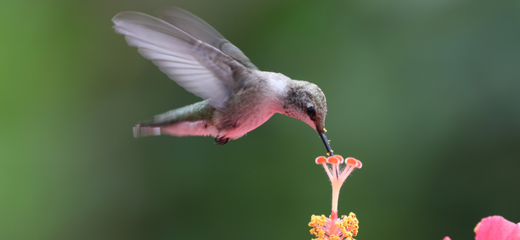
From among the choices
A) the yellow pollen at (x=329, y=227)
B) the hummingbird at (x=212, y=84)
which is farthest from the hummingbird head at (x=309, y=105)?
the yellow pollen at (x=329, y=227)

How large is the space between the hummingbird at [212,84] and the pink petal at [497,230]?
323 millimetres

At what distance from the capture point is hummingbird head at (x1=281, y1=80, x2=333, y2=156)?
0.94 metres

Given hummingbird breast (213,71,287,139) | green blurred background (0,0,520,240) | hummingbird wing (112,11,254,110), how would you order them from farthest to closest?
1. green blurred background (0,0,520,240)
2. hummingbird breast (213,71,287,139)
3. hummingbird wing (112,11,254,110)

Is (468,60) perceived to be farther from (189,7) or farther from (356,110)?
(189,7)

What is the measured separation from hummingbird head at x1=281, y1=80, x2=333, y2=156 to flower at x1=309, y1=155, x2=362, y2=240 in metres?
0.04

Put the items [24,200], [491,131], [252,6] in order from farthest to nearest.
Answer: [252,6] < [24,200] < [491,131]

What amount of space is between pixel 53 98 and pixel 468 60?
2.12 m

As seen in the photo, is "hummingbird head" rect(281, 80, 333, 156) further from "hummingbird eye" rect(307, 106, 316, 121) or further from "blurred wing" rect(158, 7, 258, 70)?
"blurred wing" rect(158, 7, 258, 70)

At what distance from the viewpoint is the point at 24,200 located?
2068 millimetres

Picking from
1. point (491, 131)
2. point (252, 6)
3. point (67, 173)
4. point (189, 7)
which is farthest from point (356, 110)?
point (67, 173)

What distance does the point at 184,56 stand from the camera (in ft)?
3.26

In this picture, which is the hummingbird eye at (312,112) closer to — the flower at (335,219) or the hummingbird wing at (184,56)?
the flower at (335,219)

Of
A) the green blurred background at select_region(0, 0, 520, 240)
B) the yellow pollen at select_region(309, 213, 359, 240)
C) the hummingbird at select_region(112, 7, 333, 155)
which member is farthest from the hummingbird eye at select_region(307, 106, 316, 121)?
the green blurred background at select_region(0, 0, 520, 240)

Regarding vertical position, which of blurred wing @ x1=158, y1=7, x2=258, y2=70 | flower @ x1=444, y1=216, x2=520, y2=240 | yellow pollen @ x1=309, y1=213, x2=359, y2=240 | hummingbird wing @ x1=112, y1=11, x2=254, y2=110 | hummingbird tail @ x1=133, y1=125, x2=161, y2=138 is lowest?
yellow pollen @ x1=309, y1=213, x2=359, y2=240
